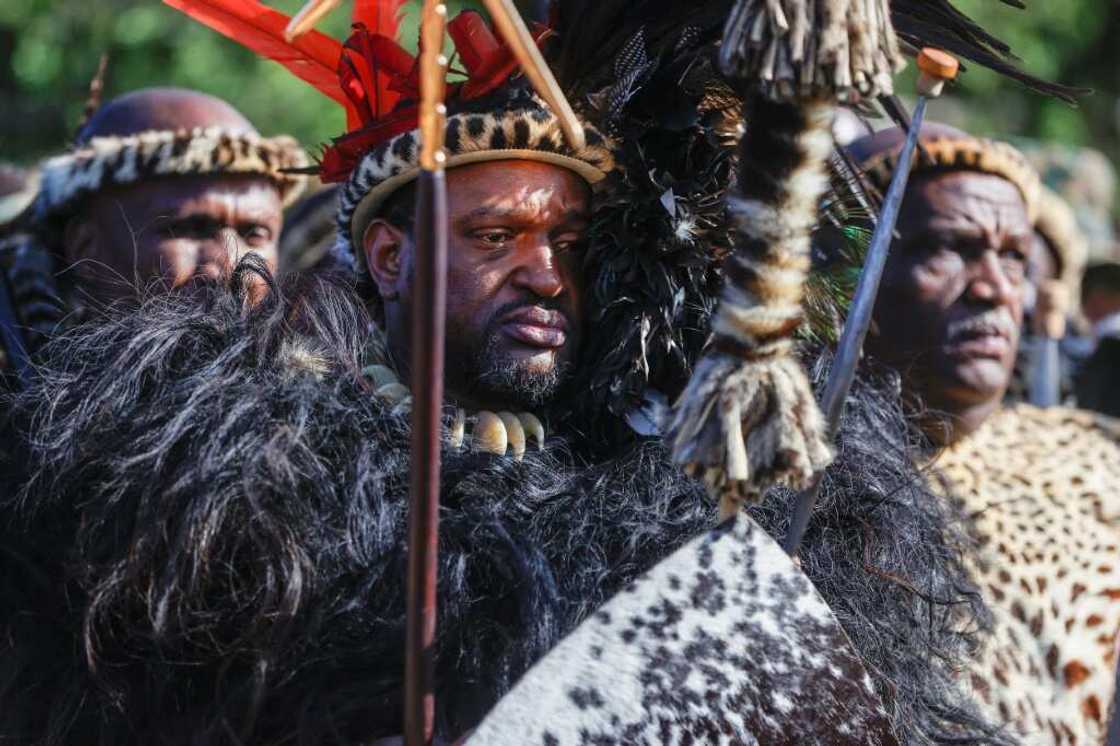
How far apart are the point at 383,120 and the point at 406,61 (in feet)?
0.39

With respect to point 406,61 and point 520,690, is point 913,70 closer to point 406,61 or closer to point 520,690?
point 406,61

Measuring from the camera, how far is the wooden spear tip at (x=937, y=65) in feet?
6.77

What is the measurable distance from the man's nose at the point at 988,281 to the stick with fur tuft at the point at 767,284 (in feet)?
6.41

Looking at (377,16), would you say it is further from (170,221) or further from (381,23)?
(170,221)

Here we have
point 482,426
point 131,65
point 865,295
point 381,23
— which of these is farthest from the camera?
point 131,65

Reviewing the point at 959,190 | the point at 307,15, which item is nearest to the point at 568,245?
the point at 307,15

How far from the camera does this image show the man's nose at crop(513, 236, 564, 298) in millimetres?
2934

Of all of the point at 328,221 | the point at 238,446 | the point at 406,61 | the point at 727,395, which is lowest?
the point at 328,221

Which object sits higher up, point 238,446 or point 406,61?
point 406,61

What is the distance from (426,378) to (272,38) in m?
1.39

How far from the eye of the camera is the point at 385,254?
3191 mm

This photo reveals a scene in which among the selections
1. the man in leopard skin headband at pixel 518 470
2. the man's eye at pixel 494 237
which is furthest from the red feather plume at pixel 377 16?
the man's eye at pixel 494 237

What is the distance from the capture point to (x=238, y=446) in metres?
2.26

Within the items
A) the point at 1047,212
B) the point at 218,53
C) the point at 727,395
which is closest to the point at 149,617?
the point at 727,395
